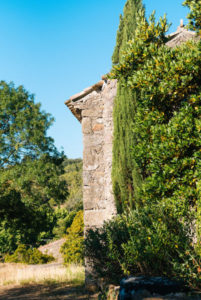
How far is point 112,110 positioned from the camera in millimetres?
6992

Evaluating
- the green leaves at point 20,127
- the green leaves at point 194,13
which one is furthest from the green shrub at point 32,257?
the green leaves at point 194,13

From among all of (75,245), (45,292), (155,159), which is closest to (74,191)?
(75,245)

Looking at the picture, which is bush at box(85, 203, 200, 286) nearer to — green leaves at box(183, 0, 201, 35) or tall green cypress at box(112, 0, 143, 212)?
tall green cypress at box(112, 0, 143, 212)

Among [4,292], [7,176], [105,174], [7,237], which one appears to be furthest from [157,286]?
[7,237]

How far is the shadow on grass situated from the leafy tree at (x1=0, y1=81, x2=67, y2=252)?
13.2ft

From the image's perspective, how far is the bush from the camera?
331 centimetres

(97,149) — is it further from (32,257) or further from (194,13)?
(32,257)

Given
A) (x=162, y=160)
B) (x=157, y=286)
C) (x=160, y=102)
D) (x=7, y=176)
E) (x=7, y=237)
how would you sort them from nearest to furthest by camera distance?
1. (x=157, y=286)
2. (x=162, y=160)
3. (x=160, y=102)
4. (x=7, y=176)
5. (x=7, y=237)

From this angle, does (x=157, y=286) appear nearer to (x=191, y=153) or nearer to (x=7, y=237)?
(x=191, y=153)

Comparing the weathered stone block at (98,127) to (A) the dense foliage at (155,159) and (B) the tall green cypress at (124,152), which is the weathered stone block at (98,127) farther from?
(A) the dense foliage at (155,159)

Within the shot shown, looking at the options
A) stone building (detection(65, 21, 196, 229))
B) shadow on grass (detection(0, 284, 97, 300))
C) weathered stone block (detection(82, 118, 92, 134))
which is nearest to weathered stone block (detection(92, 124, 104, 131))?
stone building (detection(65, 21, 196, 229))

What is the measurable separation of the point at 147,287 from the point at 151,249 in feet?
2.35

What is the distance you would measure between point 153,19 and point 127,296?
16.8 ft

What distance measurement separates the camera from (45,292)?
19.9 feet
